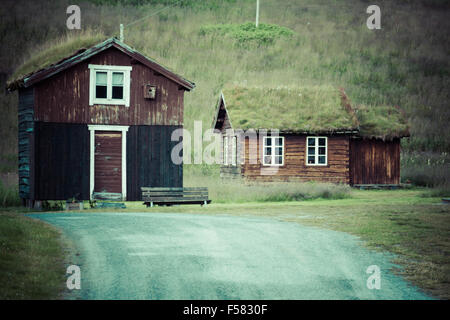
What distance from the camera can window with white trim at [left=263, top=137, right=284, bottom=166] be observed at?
35969 millimetres

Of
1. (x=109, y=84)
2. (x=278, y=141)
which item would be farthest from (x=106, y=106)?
(x=278, y=141)

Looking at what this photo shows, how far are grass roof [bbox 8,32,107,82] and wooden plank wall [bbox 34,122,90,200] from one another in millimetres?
2886

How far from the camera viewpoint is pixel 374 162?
38875 mm

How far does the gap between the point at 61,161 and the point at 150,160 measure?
3.93 metres

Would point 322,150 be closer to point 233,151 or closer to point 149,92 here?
point 233,151

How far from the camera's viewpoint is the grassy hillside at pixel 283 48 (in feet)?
207

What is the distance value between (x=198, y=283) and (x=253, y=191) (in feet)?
62.9

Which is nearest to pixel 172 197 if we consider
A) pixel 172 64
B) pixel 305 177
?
pixel 305 177

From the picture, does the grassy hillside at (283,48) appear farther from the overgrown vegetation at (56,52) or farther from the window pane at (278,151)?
the overgrown vegetation at (56,52)

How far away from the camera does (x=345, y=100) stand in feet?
125

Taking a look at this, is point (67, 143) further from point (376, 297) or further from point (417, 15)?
point (417, 15)

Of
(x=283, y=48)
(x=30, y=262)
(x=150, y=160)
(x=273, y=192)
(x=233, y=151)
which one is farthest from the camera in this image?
(x=283, y=48)

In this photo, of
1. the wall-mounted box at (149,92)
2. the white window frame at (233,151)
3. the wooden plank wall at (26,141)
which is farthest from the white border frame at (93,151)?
the white window frame at (233,151)

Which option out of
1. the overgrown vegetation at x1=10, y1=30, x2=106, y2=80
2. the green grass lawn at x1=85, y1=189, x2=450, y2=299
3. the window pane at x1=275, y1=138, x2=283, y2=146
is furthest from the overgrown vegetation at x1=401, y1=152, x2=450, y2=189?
the overgrown vegetation at x1=10, y1=30, x2=106, y2=80
